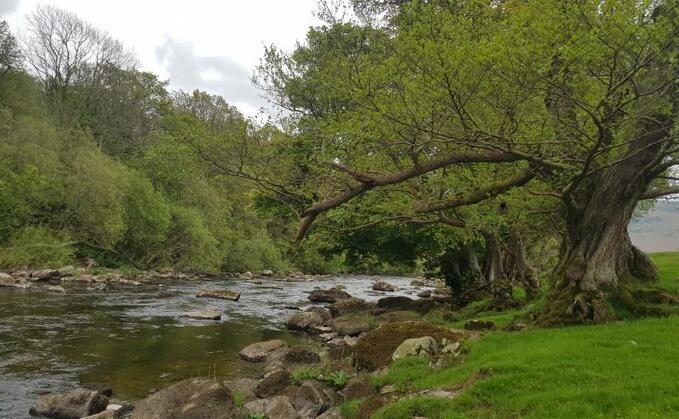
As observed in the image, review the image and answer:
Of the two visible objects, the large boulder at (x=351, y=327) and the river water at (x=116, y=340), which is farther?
the large boulder at (x=351, y=327)

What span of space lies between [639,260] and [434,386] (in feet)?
29.2

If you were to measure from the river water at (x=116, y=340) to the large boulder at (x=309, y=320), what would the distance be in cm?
70

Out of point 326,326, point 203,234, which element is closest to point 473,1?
point 326,326

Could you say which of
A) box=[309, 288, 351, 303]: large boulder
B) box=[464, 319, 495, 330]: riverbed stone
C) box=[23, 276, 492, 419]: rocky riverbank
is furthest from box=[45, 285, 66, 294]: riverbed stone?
box=[464, 319, 495, 330]: riverbed stone

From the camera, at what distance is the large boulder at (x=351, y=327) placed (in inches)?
868

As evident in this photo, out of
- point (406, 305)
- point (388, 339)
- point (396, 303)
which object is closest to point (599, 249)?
point (388, 339)

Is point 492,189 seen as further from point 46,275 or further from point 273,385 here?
point 46,275

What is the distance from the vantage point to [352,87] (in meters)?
12.3

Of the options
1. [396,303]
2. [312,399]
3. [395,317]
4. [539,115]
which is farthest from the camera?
[396,303]

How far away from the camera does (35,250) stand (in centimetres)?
3866

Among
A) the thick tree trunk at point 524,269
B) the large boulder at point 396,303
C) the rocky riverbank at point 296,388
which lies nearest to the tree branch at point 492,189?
the rocky riverbank at point 296,388

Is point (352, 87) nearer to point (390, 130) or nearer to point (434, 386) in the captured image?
point (390, 130)

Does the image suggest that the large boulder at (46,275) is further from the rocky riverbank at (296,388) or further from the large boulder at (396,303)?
the rocky riverbank at (296,388)

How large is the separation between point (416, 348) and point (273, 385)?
3.52 meters
